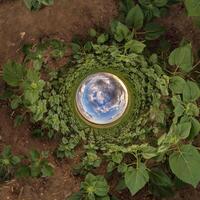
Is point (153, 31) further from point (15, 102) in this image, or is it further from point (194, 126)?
point (15, 102)

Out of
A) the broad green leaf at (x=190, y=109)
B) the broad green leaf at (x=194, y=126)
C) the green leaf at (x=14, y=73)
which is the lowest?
the broad green leaf at (x=194, y=126)

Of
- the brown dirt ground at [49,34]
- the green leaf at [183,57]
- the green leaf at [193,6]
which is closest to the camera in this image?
the green leaf at [193,6]

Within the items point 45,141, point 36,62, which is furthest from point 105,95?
point 45,141

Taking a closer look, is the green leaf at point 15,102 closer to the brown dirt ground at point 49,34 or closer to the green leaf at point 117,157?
the brown dirt ground at point 49,34

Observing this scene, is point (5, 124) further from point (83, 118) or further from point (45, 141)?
point (83, 118)

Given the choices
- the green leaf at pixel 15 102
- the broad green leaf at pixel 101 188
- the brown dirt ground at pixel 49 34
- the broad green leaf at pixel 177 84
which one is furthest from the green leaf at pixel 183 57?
the green leaf at pixel 15 102

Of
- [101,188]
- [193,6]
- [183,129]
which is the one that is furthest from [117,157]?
[193,6]
